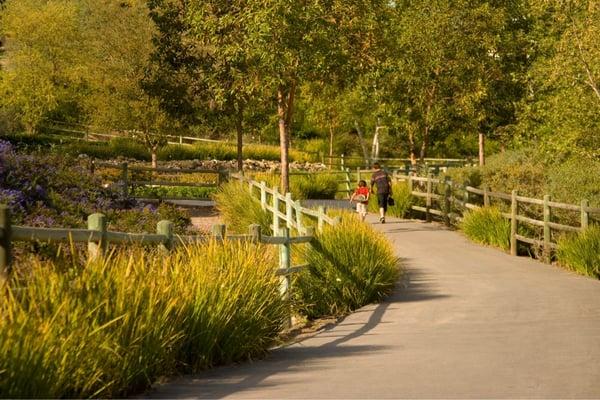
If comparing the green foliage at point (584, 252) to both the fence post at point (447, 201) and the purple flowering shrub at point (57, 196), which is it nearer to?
the purple flowering shrub at point (57, 196)

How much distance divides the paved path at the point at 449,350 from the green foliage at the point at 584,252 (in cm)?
101

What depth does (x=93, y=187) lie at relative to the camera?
957 inches

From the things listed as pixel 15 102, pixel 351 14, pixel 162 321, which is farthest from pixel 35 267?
pixel 15 102

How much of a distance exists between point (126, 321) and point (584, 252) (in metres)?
15.7


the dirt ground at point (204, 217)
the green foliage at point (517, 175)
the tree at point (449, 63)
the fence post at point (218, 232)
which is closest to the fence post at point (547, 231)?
the green foliage at point (517, 175)

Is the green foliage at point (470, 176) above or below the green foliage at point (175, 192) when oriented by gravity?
above

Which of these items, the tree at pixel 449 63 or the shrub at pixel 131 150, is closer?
the tree at pixel 449 63

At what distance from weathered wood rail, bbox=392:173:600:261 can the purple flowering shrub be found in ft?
25.9

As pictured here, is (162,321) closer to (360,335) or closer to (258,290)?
(258,290)

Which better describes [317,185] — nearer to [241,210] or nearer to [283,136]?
[283,136]

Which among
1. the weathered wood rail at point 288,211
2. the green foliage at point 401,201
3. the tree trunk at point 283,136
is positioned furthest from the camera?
the green foliage at point 401,201

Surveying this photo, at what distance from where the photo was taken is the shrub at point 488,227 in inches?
1153

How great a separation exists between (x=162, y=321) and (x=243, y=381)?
2.87 feet

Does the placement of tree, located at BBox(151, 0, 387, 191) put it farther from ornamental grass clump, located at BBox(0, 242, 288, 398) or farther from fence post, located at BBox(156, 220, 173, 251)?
fence post, located at BBox(156, 220, 173, 251)
